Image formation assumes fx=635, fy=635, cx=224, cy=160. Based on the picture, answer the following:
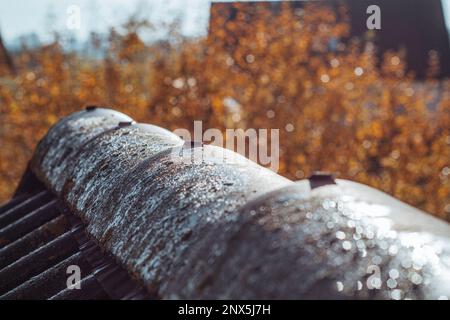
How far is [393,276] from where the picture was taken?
1187mm

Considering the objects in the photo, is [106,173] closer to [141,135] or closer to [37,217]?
[141,135]

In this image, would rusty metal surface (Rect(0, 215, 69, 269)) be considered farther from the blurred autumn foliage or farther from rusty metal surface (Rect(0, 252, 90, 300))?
the blurred autumn foliage

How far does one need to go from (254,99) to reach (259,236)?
822 cm

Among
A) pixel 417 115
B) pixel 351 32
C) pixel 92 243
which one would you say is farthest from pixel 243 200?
pixel 351 32

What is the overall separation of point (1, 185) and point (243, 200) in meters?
8.03

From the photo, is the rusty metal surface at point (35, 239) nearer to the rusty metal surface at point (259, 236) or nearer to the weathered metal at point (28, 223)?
the weathered metal at point (28, 223)

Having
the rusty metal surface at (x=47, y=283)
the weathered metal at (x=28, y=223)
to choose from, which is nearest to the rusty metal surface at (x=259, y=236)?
the rusty metal surface at (x=47, y=283)

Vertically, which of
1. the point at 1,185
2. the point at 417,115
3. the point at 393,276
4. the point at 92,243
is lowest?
the point at 1,185

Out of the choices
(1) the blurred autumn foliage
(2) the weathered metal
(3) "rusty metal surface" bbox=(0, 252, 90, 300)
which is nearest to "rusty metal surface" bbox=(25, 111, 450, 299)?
(3) "rusty metal surface" bbox=(0, 252, 90, 300)

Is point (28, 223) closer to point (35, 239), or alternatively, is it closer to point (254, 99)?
point (35, 239)

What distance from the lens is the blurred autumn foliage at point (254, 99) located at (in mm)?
8922

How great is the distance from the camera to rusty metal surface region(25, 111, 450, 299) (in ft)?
3.88

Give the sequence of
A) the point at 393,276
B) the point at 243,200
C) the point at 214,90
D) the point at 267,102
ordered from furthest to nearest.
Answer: the point at 267,102 → the point at 214,90 → the point at 243,200 → the point at 393,276

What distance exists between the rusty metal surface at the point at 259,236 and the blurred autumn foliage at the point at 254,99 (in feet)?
21.0
